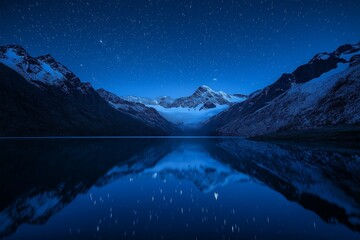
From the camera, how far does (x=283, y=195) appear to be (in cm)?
1764

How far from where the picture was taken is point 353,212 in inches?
516

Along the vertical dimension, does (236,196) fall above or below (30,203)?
below

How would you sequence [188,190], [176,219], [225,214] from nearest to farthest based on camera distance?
[176,219], [225,214], [188,190]

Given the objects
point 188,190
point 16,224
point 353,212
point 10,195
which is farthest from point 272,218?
point 10,195

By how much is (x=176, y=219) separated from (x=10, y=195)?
36.8 ft

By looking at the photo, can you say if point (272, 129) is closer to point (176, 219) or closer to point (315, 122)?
point (315, 122)

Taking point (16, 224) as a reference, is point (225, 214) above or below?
below

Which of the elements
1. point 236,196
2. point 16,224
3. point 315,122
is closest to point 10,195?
point 16,224

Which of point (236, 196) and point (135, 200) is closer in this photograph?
point (135, 200)

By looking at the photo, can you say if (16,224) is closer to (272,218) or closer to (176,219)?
Answer: (176,219)

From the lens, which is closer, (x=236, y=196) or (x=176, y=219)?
(x=176, y=219)

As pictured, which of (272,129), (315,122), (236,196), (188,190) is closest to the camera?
(236,196)

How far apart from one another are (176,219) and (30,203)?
8.72 metres

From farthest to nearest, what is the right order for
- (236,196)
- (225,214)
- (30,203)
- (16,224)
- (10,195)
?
(236,196) < (10,195) < (30,203) < (225,214) < (16,224)
